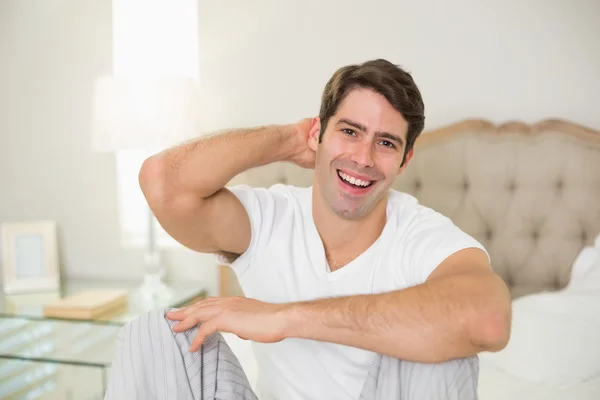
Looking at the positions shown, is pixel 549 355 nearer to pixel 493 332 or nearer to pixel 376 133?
pixel 493 332

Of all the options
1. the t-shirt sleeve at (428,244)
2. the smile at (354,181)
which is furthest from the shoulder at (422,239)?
the smile at (354,181)

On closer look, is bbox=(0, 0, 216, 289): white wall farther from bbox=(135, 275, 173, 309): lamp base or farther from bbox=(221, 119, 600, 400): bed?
bbox=(221, 119, 600, 400): bed

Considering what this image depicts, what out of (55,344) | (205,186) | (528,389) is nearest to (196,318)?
(205,186)

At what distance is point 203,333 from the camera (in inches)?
40.4

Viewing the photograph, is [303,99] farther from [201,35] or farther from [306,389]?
[306,389]

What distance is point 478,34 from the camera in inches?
76.6

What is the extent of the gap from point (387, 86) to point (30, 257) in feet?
5.84

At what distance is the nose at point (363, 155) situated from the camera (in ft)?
4.04

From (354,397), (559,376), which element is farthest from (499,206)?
(354,397)

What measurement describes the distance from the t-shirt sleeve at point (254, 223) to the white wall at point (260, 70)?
2.92 ft

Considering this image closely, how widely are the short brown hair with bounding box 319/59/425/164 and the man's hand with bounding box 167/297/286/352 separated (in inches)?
19.8

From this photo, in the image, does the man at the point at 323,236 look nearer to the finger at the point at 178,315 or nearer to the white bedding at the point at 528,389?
the finger at the point at 178,315

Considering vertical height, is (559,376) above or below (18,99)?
below

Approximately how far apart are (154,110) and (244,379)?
1.17 metres
